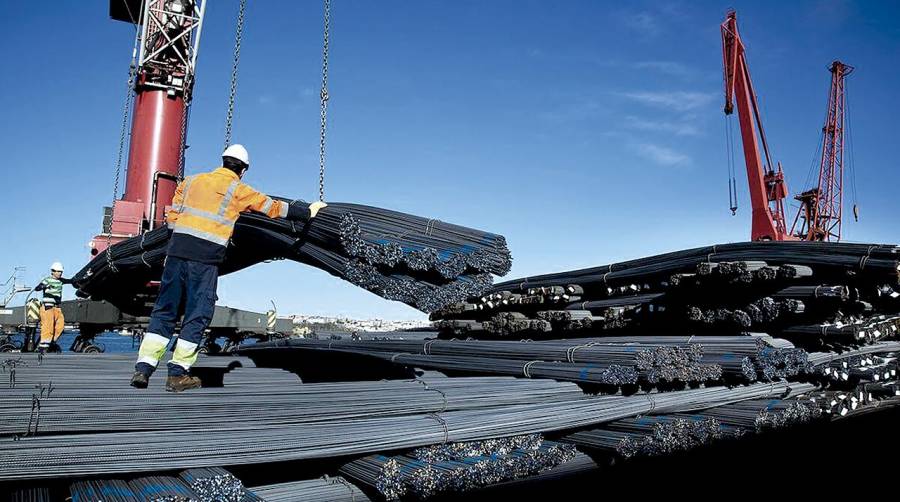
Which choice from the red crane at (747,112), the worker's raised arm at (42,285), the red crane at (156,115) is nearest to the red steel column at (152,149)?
the red crane at (156,115)

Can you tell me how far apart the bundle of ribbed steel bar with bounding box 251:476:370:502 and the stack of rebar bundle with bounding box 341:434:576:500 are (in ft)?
0.24

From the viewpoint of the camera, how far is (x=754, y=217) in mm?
16250

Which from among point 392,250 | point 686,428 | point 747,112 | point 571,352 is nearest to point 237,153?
point 392,250

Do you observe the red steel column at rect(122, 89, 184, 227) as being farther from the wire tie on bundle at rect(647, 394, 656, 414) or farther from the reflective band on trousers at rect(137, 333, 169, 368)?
the wire tie on bundle at rect(647, 394, 656, 414)

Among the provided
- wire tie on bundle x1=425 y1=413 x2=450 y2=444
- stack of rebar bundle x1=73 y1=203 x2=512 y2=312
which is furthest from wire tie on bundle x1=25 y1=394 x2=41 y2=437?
wire tie on bundle x1=425 y1=413 x2=450 y2=444

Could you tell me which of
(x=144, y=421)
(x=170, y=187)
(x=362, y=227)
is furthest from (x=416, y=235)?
(x=170, y=187)

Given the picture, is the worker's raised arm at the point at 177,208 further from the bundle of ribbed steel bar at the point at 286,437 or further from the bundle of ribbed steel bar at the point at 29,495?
the bundle of ribbed steel bar at the point at 29,495

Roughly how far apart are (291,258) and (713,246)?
4.28 m

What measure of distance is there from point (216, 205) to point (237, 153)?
15.8 inches

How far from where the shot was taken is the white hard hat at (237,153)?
399 centimetres

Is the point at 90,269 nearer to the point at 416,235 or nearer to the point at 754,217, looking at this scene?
the point at 416,235

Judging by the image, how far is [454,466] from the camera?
3375mm

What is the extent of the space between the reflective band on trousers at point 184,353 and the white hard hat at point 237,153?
1206 millimetres

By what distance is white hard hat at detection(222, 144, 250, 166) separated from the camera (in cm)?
399
